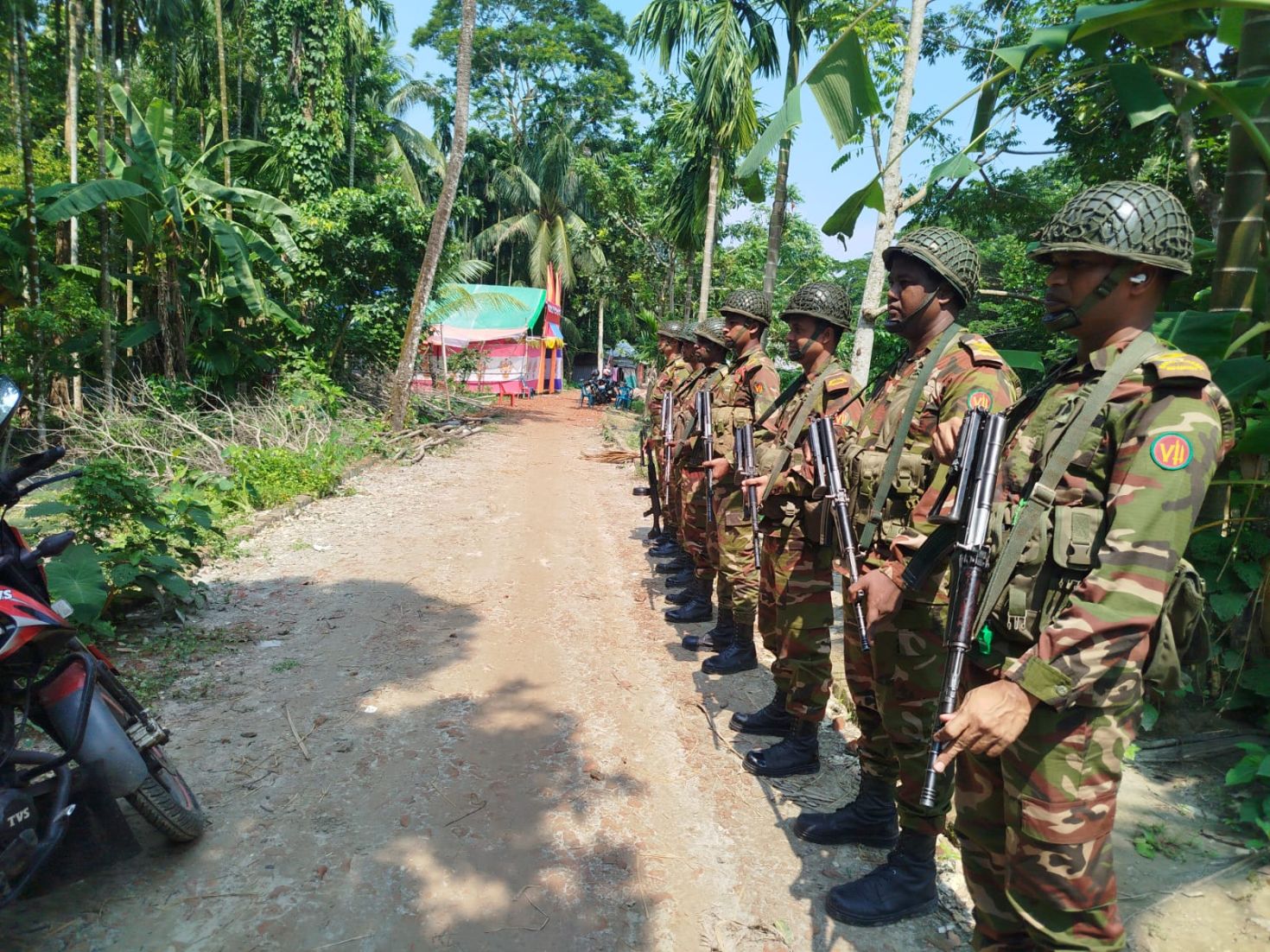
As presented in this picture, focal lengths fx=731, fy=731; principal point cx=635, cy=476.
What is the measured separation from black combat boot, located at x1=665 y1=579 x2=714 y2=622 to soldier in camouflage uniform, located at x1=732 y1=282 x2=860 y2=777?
156 centimetres

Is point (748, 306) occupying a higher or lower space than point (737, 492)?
higher

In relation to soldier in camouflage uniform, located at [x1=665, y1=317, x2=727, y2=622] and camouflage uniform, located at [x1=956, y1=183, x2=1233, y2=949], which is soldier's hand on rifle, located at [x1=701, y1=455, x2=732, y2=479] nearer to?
soldier in camouflage uniform, located at [x1=665, y1=317, x2=727, y2=622]

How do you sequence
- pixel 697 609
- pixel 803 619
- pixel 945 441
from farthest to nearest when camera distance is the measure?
pixel 697 609 < pixel 803 619 < pixel 945 441

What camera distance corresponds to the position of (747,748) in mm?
3592

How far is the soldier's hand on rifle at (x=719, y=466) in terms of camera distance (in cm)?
460

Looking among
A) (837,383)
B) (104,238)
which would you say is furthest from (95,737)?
(104,238)

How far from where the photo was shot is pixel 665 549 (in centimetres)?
713

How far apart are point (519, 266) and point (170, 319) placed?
964 inches

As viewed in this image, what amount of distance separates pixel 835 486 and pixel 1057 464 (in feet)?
3.95

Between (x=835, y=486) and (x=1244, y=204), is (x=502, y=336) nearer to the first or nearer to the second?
(x=835, y=486)

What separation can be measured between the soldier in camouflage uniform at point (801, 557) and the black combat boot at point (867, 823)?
0.45m

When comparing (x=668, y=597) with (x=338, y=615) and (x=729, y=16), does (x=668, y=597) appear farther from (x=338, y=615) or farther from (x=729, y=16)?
(x=729, y=16)

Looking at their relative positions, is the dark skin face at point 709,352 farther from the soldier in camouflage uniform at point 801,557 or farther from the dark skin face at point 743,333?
the soldier in camouflage uniform at point 801,557

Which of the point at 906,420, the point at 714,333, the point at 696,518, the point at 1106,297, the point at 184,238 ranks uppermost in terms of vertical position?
the point at 184,238
